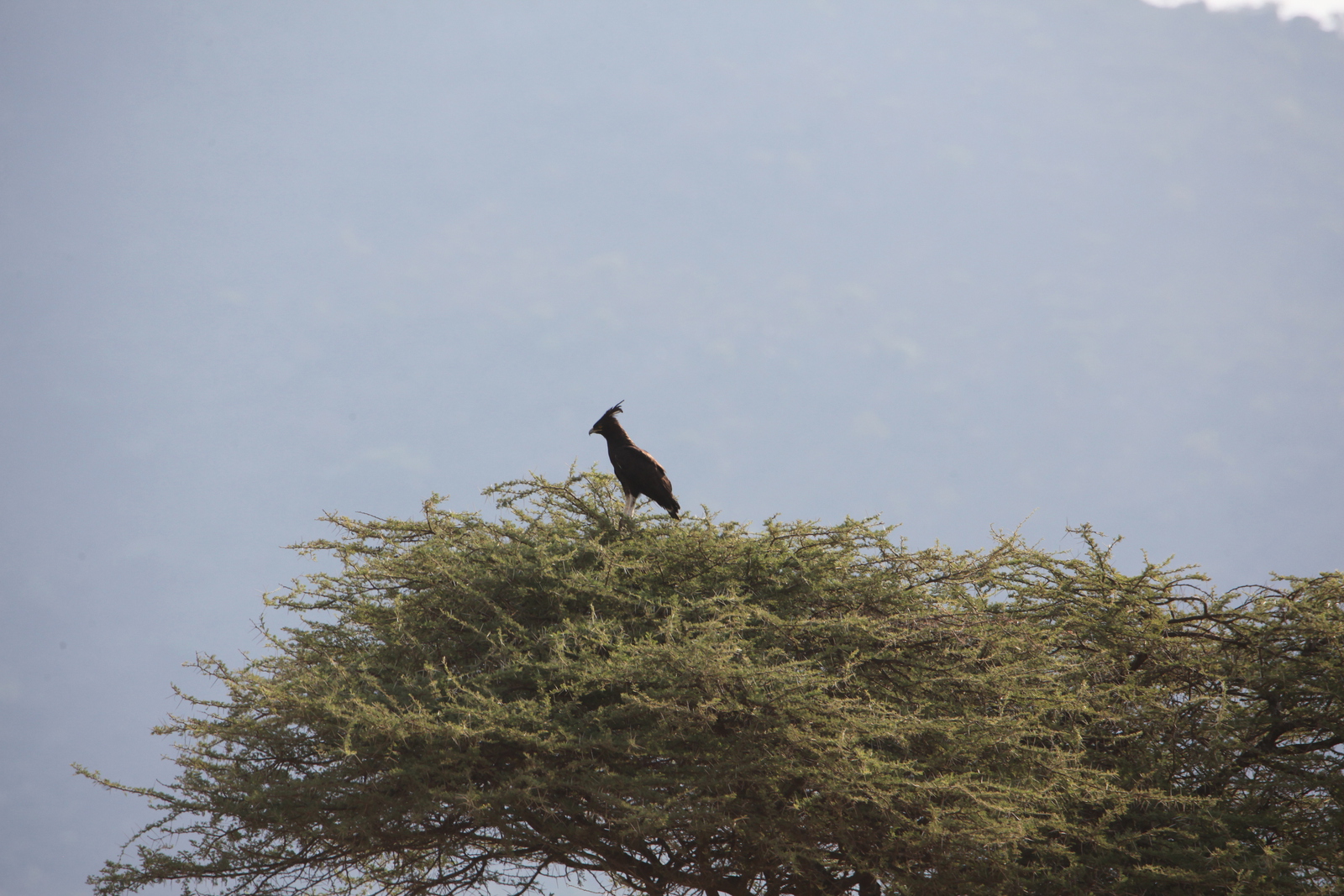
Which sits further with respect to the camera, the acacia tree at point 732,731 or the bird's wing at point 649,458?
the bird's wing at point 649,458

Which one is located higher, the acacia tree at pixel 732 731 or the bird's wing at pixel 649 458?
the bird's wing at pixel 649 458

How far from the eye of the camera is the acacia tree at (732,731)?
7520 mm

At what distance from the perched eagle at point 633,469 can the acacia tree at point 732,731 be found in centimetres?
25

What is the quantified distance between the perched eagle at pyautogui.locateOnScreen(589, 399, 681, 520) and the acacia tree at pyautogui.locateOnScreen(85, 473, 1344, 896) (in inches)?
9.7

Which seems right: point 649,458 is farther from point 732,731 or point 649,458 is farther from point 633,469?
point 732,731

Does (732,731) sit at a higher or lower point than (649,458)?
lower

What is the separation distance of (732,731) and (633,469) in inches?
103

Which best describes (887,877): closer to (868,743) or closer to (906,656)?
(868,743)

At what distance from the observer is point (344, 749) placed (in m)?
6.89

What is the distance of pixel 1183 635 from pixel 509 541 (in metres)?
7.41

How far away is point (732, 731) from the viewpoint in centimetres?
783

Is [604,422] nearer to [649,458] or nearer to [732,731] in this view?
[649,458]

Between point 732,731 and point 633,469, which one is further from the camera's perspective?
point 633,469

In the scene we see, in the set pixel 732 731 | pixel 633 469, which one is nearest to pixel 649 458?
pixel 633 469
